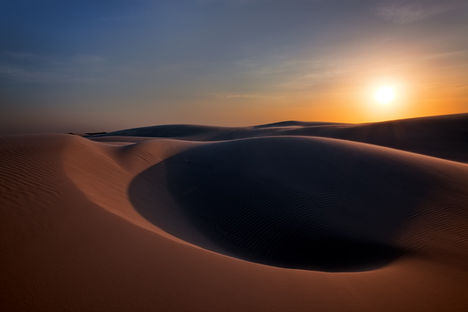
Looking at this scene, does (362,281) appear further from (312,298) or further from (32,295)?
(32,295)

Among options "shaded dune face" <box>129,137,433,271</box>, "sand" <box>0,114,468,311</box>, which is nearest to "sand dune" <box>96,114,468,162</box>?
"sand" <box>0,114,468,311</box>

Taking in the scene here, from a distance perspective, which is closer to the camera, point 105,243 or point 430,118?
point 105,243

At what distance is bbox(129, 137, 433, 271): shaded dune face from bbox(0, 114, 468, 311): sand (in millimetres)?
36

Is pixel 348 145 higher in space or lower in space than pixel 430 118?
lower

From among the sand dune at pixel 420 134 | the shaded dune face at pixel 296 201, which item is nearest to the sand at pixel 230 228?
the shaded dune face at pixel 296 201

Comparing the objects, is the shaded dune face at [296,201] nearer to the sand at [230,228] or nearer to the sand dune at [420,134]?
the sand at [230,228]

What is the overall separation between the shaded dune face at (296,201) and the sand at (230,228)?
36 millimetres

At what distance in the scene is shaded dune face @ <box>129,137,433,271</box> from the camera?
4488 mm

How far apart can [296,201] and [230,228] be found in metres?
1.87

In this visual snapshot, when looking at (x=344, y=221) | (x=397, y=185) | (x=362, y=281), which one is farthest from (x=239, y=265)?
(x=397, y=185)

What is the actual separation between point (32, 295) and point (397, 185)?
7737 millimetres

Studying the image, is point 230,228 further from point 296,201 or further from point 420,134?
point 420,134

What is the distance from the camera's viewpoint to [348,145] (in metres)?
9.80

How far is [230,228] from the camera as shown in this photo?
17.7ft
